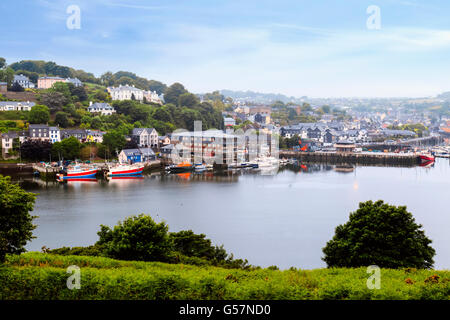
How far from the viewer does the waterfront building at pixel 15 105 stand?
31.2 meters

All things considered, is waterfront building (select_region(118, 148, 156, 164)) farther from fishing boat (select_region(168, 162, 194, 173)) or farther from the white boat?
the white boat

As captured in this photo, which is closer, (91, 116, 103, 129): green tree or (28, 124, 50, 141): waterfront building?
(28, 124, 50, 141): waterfront building

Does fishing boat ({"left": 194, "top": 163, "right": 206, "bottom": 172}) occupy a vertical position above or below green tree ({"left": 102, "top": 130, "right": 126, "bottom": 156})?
below

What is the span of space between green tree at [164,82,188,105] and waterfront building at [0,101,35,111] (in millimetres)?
18922

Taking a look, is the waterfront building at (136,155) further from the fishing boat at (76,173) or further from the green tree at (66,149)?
the fishing boat at (76,173)

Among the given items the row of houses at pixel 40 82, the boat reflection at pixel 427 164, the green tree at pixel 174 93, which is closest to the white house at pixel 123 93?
the row of houses at pixel 40 82

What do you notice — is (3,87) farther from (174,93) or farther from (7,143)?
(174,93)

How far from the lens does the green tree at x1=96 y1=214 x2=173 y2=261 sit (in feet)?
20.8

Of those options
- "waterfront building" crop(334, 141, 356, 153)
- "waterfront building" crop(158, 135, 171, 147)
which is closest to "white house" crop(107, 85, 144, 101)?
"waterfront building" crop(158, 135, 171, 147)

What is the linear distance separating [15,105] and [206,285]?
31.2 metres

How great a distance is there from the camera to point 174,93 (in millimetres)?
50188

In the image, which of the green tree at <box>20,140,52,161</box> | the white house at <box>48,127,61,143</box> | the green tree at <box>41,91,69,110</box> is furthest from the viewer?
the green tree at <box>41,91,69,110</box>
